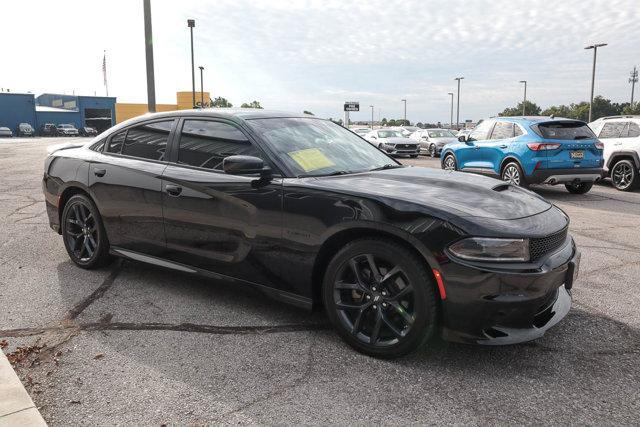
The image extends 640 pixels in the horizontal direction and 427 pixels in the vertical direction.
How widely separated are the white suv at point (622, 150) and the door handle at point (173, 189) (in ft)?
35.4

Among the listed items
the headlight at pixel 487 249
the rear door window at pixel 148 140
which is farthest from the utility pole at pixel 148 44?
the headlight at pixel 487 249

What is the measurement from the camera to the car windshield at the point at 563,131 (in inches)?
388

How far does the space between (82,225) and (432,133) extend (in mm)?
22764

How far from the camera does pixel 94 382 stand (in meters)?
2.79

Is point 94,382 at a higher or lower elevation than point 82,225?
lower

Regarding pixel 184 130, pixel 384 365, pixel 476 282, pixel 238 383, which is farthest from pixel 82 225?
pixel 476 282

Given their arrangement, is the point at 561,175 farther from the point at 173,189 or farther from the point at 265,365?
the point at 265,365

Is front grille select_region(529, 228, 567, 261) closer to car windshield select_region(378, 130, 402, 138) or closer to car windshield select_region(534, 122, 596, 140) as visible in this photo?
car windshield select_region(534, 122, 596, 140)

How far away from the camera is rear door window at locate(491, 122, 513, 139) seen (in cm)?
1054

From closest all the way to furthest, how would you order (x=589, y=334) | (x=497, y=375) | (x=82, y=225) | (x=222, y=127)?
(x=497, y=375), (x=589, y=334), (x=222, y=127), (x=82, y=225)

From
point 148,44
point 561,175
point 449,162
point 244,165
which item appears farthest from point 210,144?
point 449,162

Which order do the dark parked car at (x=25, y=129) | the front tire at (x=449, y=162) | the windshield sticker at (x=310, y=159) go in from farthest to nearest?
1. the dark parked car at (x=25, y=129)
2. the front tire at (x=449, y=162)
3. the windshield sticker at (x=310, y=159)

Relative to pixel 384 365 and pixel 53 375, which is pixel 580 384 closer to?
pixel 384 365

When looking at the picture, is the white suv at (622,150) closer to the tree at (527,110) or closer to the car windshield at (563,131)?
the car windshield at (563,131)
